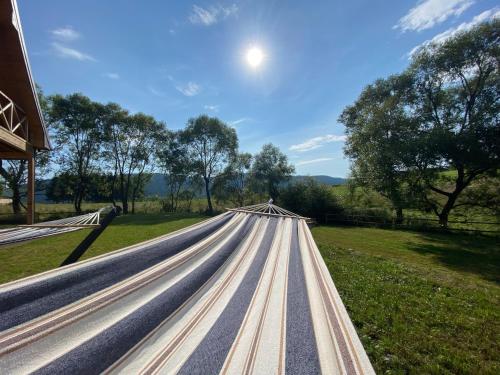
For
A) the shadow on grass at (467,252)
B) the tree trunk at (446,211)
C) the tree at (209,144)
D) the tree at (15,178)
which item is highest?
the tree at (209,144)

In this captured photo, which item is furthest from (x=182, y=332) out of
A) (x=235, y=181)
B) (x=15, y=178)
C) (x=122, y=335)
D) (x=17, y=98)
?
(x=235, y=181)

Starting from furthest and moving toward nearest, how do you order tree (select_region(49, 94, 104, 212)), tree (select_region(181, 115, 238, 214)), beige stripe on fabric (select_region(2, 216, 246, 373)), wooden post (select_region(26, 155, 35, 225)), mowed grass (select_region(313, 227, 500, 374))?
1. tree (select_region(181, 115, 238, 214))
2. tree (select_region(49, 94, 104, 212))
3. wooden post (select_region(26, 155, 35, 225))
4. mowed grass (select_region(313, 227, 500, 374))
5. beige stripe on fabric (select_region(2, 216, 246, 373))

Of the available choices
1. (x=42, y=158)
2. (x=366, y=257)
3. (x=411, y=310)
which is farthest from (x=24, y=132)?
(x=42, y=158)

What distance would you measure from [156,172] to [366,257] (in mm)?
19313

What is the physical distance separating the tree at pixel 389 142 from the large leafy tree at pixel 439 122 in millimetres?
36

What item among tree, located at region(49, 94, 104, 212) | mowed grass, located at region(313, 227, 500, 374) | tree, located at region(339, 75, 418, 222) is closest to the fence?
tree, located at region(339, 75, 418, 222)

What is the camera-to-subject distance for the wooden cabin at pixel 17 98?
11.6 feet

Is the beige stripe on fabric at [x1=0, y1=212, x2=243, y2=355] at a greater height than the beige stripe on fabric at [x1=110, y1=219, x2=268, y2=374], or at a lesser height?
greater

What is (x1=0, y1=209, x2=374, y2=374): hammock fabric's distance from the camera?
0.78m

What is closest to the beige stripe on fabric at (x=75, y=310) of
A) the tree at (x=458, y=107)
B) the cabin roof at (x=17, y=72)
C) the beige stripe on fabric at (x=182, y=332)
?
the beige stripe on fabric at (x=182, y=332)

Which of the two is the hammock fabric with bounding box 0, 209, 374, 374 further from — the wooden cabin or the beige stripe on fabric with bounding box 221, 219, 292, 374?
the wooden cabin

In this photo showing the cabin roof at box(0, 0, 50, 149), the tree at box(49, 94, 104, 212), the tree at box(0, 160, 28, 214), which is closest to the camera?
the cabin roof at box(0, 0, 50, 149)

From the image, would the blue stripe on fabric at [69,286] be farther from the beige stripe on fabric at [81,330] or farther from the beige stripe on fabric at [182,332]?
the beige stripe on fabric at [182,332]

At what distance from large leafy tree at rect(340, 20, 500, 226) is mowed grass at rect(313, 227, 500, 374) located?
448 cm
